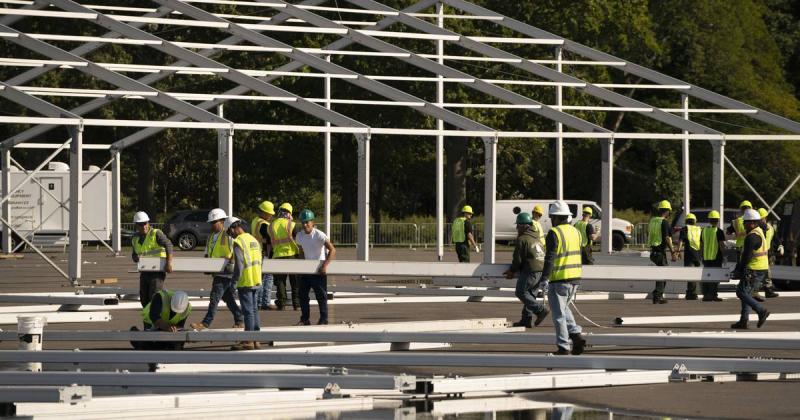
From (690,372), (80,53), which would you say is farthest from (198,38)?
(690,372)

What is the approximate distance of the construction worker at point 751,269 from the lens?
857 inches

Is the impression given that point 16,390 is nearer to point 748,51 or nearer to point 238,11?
point 238,11

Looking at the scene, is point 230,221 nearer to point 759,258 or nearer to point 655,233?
point 759,258

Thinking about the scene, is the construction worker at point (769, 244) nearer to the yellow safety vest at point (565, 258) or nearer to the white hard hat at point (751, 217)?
the white hard hat at point (751, 217)

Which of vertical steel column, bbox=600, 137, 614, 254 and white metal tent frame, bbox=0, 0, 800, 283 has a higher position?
white metal tent frame, bbox=0, 0, 800, 283

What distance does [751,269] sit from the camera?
2200 centimetres

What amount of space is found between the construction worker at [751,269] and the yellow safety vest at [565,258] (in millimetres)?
4875

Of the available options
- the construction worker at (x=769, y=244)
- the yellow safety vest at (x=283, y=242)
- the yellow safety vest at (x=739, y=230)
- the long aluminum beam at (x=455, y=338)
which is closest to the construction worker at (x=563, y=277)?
the long aluminum beam at (x=455, y=338)

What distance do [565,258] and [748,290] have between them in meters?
5.25

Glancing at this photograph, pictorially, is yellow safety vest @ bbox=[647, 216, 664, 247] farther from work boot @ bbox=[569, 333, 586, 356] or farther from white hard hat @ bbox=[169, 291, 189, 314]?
white hard hat @ bbox=[169, 291, 189, 314]

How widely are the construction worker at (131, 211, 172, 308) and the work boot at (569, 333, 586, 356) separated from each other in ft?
19.2

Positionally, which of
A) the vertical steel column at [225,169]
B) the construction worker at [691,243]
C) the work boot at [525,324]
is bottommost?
the work boot at [525,324]

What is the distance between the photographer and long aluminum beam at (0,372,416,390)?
46.9 ft

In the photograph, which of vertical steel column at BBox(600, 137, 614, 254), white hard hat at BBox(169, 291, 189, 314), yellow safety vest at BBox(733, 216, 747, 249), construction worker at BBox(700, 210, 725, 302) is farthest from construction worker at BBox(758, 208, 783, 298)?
white hard hat at BBox(169, 291, 189, 314)
